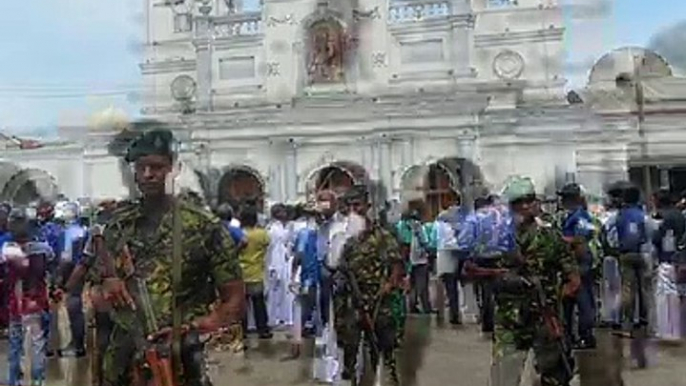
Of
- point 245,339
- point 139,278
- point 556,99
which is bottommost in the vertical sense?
point 245,339

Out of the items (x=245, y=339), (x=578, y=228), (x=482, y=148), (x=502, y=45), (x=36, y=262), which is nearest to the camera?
(x=36, y=262)

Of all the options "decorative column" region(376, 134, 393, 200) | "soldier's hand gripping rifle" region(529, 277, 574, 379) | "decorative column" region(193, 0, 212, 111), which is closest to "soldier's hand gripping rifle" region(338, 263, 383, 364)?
"soldier's hand gripping rifle" region(529, 277, 574, 379)

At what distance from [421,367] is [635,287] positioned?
239 centimetres

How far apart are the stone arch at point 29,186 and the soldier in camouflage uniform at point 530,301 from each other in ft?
100

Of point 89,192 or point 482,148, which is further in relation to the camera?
point 89,192

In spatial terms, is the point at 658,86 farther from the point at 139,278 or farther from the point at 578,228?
the point at 139,278

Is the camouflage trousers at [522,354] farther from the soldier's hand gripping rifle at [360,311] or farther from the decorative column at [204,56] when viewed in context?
the decorative column at [204,56]

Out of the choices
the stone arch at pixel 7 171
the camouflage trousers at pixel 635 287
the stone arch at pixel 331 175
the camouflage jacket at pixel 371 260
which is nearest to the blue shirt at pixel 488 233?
the camouflage jacket at pixel 371 260

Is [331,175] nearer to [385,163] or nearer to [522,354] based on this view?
[385,163]

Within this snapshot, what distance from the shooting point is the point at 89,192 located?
117 ft

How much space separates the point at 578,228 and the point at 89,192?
Result: 26.5 meters

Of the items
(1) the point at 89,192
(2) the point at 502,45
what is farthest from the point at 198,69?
(2) the point at 502,45

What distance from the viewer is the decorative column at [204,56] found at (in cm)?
3619

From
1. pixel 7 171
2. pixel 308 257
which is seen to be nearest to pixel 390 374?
pixel 308 257
